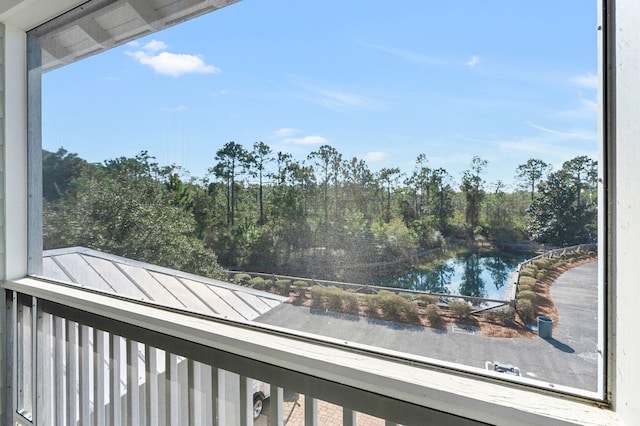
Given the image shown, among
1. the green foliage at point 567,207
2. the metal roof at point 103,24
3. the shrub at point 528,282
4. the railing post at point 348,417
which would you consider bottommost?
the railing post at point 348,417

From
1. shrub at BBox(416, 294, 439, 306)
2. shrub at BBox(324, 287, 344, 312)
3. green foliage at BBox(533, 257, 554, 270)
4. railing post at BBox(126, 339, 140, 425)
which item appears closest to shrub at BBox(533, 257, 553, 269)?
green foliage at BBox(533, 257, 554, 270)

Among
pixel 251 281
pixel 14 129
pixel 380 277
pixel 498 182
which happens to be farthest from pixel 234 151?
pixel 14 129

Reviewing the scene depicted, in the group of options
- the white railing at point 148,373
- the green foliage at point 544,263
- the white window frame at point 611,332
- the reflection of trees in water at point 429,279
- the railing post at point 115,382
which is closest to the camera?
the white window frame at point 611,332

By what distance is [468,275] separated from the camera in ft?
2.64

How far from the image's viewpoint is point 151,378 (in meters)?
1.30

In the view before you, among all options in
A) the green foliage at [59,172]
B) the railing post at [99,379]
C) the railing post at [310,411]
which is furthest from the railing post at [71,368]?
the railing post at [310,411]

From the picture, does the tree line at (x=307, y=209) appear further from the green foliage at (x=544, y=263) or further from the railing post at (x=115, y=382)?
the railing post at (x=115, y=382)

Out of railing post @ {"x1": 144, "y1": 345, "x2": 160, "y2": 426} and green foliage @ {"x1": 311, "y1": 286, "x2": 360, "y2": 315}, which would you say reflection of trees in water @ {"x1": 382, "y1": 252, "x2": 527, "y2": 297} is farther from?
railing post @ {"x1": 144, "y1": 345, "x2": 160, "y2": 426}

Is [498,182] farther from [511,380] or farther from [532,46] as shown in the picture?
[511,380]

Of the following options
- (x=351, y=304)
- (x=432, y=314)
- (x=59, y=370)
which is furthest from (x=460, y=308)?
(x=59, y=370)

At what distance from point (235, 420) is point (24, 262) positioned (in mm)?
1529

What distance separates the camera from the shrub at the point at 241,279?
3.71 feet

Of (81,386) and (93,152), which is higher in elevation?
(93,152)

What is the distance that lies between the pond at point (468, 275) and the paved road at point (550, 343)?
9cm
